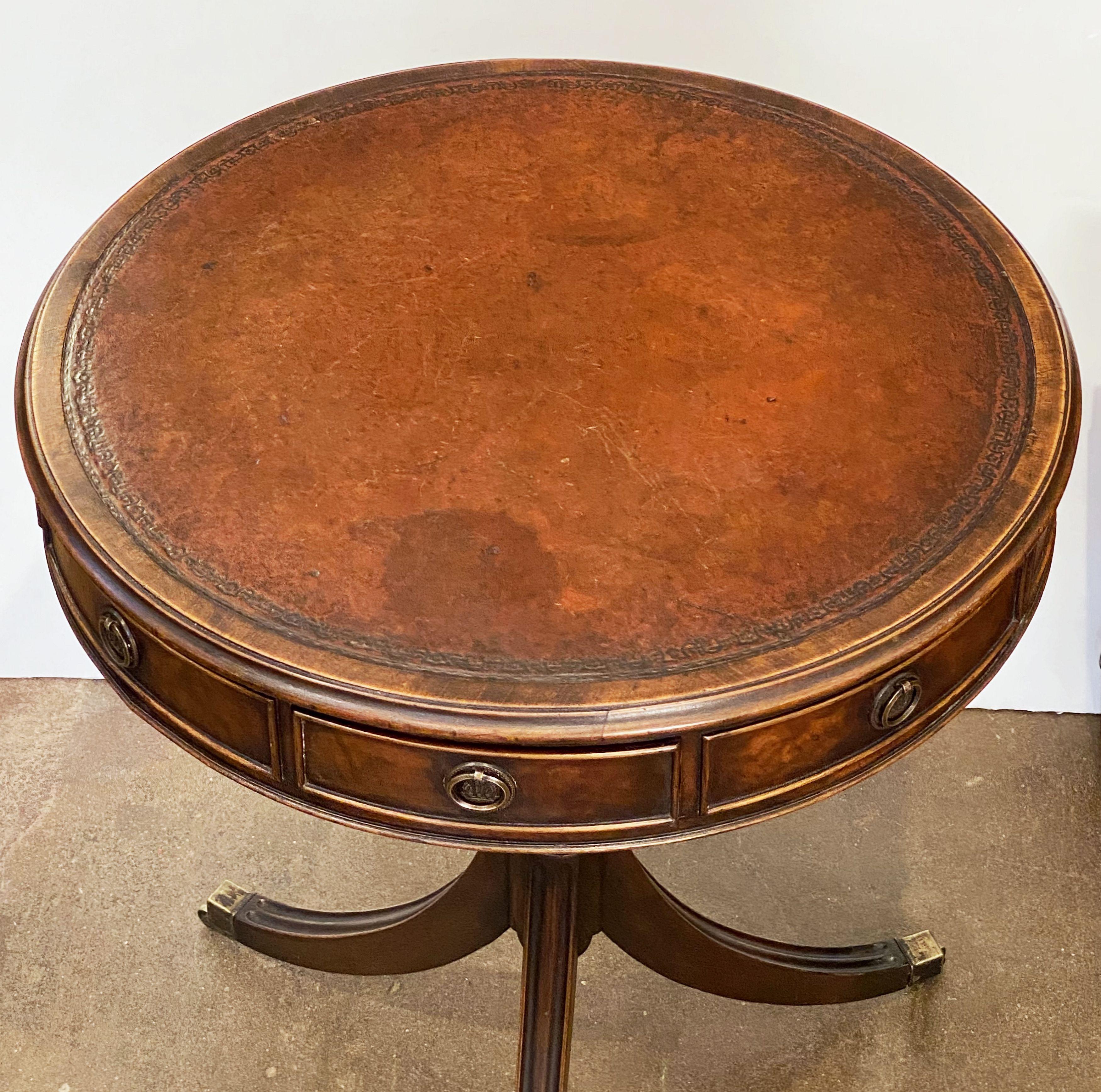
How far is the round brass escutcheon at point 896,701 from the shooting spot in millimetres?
1256

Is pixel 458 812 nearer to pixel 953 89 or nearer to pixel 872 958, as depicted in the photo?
pixel 872 958

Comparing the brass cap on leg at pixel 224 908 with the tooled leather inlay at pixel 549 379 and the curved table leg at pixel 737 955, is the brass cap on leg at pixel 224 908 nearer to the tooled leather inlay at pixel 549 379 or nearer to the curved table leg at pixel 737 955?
the curved table leg at pixel 737 955

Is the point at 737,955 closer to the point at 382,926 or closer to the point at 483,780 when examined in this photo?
the point at 382,926

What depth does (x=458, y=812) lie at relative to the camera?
4.10 feet

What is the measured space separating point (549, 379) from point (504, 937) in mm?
1024

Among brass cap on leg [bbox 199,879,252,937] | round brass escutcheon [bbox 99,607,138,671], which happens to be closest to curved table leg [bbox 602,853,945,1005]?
brass cap on leg [bbox 199,879,252,937]

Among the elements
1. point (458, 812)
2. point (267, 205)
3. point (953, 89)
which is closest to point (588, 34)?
point (953, 89)

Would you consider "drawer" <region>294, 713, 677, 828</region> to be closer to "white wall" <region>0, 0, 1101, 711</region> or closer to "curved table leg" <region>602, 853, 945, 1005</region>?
"curved table leg" <region>602, 853, 945, 1005</region>

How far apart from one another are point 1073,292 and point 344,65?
3.55 feet

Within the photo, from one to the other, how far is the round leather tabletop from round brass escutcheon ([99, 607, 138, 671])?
0.21 ft

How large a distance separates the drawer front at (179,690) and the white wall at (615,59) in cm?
103

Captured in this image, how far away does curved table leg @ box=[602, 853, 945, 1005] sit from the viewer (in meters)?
1.88

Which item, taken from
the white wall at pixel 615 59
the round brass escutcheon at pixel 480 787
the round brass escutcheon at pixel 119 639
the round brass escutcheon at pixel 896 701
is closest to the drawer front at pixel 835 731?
the round brass escutcheon at pixel 896 701

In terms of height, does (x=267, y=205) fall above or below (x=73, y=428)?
above
